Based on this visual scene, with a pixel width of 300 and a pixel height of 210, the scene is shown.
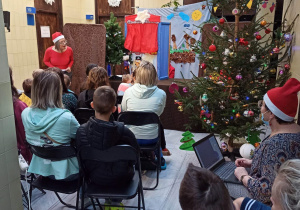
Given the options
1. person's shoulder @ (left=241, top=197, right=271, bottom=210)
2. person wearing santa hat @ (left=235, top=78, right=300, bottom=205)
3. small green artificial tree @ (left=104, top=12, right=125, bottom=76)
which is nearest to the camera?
person's shoulder @ (left=241, top=197, right=271, bottom=210)

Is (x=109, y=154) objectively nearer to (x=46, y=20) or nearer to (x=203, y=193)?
(x=203, y=193)

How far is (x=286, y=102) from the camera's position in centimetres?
172

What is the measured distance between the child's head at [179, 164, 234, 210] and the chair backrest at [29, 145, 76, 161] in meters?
1.17

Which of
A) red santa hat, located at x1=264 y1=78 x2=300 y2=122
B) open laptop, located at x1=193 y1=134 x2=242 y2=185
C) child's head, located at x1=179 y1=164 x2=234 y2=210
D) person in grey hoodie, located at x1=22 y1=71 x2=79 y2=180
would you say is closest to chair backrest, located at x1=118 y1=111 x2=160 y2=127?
open laptop, located at x1=193 y1=134 x2=242 y2=185

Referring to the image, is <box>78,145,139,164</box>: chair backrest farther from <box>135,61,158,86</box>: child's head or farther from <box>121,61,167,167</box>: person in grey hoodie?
<box>135,61,158,86</box>: child's head

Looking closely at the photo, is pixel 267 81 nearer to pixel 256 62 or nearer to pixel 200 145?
pixel 256 62

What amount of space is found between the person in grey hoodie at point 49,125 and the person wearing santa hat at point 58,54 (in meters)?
3.12

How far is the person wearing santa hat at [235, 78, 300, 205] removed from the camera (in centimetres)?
158

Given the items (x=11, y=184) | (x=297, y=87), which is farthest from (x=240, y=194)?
(x=11, y=184)

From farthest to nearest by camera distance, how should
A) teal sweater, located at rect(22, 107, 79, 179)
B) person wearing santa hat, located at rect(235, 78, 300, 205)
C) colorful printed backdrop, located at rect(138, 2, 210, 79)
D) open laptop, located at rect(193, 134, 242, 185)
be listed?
colorful printed backdrop, located at rect(138, 2, 210, 79), open laptop, located at rect(193, 134, 242, 185), teal sweater, located at rect(22, 107, 79, 179), person wearing santa hat, located at rect(235, 78, 300, 205)

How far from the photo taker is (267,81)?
9.73 ft

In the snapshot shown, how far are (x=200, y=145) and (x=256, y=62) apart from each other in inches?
47.3

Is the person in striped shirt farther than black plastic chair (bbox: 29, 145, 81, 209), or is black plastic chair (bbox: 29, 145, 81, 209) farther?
black plastic chair (bbox: 29, 145, 81, 209)

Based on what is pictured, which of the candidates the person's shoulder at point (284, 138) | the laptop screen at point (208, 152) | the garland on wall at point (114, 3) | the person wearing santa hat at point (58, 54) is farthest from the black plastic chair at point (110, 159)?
the garland on wall at point (114, 3)
